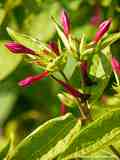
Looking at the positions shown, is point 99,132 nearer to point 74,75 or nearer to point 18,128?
point 74,75

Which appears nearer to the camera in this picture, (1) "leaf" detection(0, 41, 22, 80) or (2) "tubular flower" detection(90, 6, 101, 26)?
(1) "leaf" detection(0, 41, 22, 80)

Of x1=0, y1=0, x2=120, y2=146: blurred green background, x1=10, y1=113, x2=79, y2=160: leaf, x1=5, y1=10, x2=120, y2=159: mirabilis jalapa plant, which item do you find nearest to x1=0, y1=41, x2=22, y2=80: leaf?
x1=0, y1=0, x2=120, y2=146: blurred green background

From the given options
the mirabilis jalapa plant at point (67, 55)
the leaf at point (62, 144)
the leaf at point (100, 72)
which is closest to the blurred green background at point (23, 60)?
the leaf at point (100, 72)

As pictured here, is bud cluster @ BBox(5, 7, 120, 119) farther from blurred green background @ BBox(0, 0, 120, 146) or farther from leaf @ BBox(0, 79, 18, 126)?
leaf @ BBox(0, 79, 18, 126)

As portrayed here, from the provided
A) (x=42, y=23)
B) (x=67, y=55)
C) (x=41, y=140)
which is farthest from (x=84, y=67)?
(x=42, y=23)

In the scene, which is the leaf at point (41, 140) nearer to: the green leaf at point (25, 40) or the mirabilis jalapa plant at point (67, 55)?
the mirabilis jalapa plant at point (67, 55)

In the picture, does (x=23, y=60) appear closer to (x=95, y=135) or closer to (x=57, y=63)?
(x=57, y=63)
